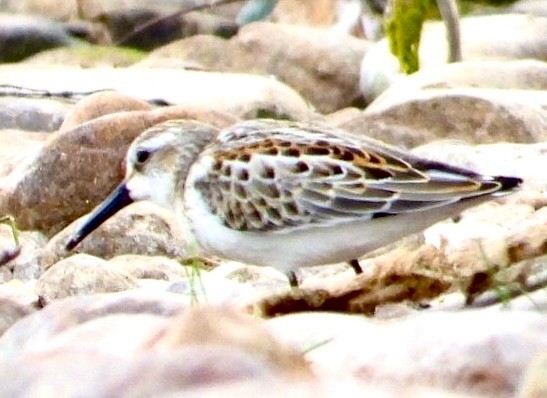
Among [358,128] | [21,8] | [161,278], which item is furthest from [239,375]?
[21,8]

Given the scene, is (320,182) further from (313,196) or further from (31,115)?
(31,115)

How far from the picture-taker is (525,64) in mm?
10977

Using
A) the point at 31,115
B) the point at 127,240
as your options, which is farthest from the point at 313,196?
the point at 31,115

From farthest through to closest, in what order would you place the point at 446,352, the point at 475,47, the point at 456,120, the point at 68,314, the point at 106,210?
the point at 475,47 < the point at 456,120 < the point at 106,210 < the point at 68,314 < the point at 446,352

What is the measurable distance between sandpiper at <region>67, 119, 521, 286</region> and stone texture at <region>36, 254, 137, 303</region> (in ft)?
1.20

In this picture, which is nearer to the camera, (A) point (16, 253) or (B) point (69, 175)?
(A) point (16, 253)

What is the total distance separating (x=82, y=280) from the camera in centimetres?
538

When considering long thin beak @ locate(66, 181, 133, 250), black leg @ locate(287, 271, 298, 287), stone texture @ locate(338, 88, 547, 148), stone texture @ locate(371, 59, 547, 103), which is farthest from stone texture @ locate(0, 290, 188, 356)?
stone texture @ locate(371, 59, 547, 103)

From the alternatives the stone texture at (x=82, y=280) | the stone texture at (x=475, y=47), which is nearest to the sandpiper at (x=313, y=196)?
the stone texture at (x=82, y=280)

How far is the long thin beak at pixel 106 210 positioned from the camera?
19.2 ft

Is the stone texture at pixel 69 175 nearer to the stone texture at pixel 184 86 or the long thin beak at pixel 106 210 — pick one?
the long thin beak at pixel 106 210

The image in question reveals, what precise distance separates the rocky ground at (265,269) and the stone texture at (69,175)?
1 centimetres

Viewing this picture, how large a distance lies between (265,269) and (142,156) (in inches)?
30.8

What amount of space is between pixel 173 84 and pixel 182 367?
9406mm
